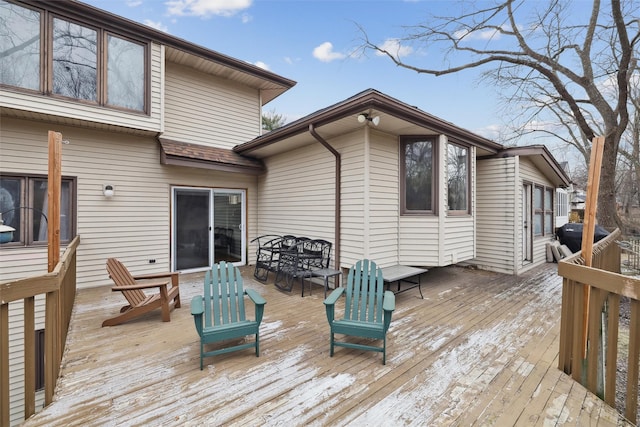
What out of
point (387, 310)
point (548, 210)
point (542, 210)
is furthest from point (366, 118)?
point (548, 210)

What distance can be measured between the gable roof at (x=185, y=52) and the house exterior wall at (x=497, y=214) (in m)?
5.58

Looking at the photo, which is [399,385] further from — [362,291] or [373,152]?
[373,152]

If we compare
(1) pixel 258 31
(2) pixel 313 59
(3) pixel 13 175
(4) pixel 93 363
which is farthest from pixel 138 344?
(2) pixel 313 59

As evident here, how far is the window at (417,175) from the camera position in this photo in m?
5.29

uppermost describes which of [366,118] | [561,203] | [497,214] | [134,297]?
[366,118]

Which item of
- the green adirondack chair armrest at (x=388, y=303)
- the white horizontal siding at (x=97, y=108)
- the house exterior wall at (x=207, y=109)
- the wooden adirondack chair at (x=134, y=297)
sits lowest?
the wooden adirondack chair at (x=134, y=297)

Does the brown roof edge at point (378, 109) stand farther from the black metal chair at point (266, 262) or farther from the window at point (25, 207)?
the window at point (25, 207)

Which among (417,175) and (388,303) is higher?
(417,175)

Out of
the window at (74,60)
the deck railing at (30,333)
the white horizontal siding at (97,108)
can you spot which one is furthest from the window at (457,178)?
the window at (74,60)

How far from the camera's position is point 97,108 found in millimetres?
5023

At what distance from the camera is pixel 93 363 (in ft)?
8.89

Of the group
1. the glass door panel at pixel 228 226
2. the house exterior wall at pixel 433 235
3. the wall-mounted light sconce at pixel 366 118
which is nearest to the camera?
the wall-mounted light sconce at pixel 366 118

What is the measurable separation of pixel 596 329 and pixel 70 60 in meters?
7.92

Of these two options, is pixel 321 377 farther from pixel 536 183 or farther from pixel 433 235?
pixel 536 183
